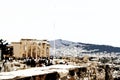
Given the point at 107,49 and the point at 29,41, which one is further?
the point at 107,49

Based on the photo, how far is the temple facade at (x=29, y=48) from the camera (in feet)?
218

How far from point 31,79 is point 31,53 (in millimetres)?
61740

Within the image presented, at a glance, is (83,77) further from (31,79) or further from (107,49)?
(107,49)

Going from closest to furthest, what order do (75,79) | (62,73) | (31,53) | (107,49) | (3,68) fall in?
(62,73) → (75,79) → (3,68) → (31,53) → (107,49)

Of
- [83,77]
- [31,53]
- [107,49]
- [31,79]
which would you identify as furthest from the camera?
[107,49]

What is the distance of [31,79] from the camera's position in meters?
4.26

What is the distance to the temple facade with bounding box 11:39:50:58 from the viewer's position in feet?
218

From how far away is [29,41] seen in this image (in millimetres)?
67250

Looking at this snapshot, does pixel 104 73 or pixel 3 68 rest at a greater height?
pixel 104 73

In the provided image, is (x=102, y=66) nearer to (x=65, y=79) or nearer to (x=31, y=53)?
(x=65, y=79)

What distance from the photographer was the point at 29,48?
6669cm

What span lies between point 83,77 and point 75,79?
496 mm

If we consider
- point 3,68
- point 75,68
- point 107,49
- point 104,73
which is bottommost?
point 107,49

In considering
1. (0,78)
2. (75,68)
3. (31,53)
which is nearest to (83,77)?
(75,68)
